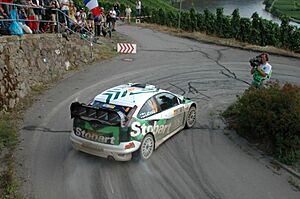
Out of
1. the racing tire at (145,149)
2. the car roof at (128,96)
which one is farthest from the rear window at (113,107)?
the racing tire at (145,149)

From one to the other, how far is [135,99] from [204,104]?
4.64 meters

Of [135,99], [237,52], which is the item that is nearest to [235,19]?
[237,52]

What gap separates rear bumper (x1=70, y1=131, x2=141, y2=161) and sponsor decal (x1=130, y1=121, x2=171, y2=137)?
0.85 feet

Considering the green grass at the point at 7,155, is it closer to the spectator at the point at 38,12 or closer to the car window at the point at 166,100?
the car window at the point at 166,100

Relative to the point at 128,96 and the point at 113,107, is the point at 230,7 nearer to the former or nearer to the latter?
the point at 128,96

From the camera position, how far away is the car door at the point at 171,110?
8.98 meters

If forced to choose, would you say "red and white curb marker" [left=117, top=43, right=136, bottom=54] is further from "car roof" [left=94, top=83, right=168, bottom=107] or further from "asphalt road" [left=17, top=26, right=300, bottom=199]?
"car roof" [left=94, top=83, right=168, bottom=107]

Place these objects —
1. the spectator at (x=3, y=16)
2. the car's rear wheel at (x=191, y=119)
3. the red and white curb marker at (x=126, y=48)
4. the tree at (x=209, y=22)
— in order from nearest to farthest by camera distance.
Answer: the car's rear wheel at (x=191, y=119) < the spectator at (x=3, y=16) < the red and white curb marker at (x=126, y=48) < the tree at (x=209, y=22)

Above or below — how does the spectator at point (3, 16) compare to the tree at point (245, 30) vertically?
above

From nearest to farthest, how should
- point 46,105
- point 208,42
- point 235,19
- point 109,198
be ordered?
1. point 109,198
2. point 46,105
3. point 208,42
4. point 235,19

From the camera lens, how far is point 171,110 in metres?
9.23

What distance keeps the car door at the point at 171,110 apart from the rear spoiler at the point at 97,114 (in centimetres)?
154

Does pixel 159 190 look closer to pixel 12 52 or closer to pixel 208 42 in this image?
pixel 12 52

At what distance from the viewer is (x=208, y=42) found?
2355 cm
